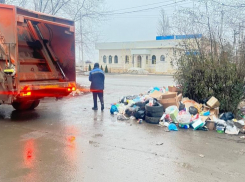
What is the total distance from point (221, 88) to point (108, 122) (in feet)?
10.7

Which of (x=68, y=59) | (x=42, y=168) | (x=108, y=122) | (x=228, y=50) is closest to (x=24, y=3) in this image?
(x=68, y=59)

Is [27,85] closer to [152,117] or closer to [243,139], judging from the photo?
[152,117]

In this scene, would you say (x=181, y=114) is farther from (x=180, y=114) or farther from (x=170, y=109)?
(x=170, y=109)

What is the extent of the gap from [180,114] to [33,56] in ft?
15.2

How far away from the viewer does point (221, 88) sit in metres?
6.99

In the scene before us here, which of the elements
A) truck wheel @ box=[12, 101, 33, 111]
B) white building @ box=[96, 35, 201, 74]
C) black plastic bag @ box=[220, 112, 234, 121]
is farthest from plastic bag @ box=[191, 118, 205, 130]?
white building @ box=[96, 35, 201, 74]

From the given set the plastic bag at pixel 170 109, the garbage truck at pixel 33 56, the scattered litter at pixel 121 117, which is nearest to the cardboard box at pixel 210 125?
the plastic bag at pixel 170 109

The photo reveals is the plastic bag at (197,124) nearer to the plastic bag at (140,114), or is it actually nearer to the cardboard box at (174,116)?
the cardboard box at (174,116)

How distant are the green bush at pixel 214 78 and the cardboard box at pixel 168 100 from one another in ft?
1.89

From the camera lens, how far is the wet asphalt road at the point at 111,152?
12.2 ft

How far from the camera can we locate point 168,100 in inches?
279

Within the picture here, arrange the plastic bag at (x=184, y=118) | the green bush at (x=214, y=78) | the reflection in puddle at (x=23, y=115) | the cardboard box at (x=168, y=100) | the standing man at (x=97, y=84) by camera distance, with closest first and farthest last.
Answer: the plastic bag at (x=184, y=118), the green bush at (x=214, y=78), the cardboard box at (x=168, y=100), the reflection in puddle at (x=23, y=115), the standing man at (x=97, y=84)

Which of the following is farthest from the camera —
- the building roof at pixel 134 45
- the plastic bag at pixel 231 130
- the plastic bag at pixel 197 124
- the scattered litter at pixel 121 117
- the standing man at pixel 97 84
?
the building roof at pixel 134 45

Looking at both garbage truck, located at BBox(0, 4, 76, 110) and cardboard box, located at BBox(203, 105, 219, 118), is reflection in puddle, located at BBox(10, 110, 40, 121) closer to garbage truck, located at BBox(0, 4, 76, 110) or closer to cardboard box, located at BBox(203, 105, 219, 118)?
→ garbage truck, located at BBox(0, 4, 76, 110)
